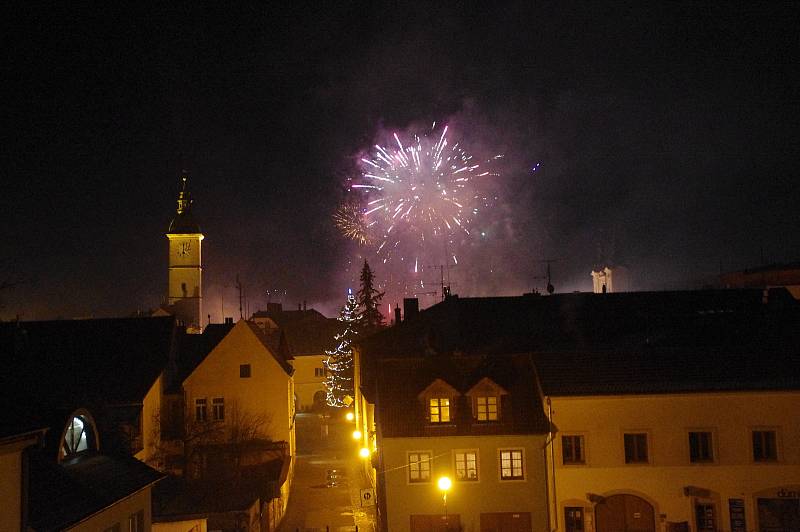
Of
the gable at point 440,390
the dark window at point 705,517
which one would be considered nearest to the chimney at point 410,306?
the gable at point 440,390

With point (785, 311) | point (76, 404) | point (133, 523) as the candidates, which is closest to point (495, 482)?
point (133, 523)

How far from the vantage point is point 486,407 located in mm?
29844

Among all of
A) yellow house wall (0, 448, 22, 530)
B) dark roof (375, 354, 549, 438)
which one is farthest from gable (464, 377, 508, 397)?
yellow house wall (0, 448, 22, 530)

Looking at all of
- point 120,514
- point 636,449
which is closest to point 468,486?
point 636,449

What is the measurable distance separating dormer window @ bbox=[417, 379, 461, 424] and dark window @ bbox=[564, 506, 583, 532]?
571cm

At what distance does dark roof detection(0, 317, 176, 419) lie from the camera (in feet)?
121

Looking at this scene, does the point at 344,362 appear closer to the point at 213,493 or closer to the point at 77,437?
the point at 213,493

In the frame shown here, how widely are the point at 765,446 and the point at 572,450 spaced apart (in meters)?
7.37

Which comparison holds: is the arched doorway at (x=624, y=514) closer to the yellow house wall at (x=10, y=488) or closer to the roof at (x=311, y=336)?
the yellow house wall at (x=10, y=488)

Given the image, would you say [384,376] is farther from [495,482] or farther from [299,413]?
A: [299,413]

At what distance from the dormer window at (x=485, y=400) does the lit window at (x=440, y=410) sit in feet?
3.32

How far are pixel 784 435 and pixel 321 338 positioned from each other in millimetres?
59628

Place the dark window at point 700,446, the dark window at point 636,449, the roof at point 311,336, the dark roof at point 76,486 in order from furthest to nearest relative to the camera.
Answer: the roof at point 311,336, the dark window at point 636,449, the dark window at point 700,446, the dark roof at point 76,486

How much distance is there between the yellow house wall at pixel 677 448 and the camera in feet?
92.9
